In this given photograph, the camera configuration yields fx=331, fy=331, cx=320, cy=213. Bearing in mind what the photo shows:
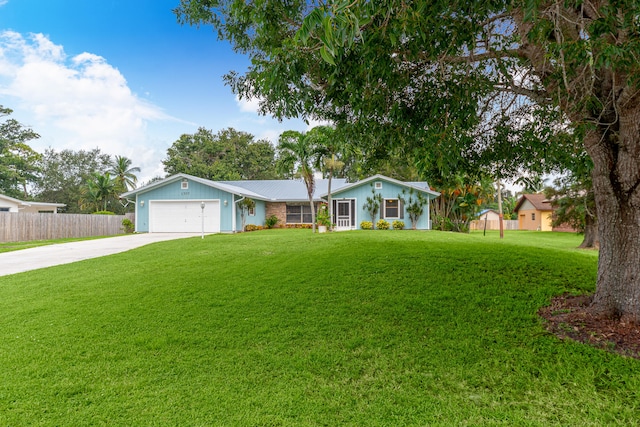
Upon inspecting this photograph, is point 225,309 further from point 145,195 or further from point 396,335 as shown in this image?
point 145,195

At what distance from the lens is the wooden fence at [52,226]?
52.3ft

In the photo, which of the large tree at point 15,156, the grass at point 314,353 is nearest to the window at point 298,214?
the grass at point 314,353

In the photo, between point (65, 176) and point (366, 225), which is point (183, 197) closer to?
point (366, 225)

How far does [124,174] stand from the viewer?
33.1 meters

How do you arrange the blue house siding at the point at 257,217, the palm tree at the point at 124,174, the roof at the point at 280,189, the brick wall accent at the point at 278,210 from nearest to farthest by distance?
the blue house siding at the point at 257,217, the roof at the point at 280,189, the brick wall accent at the point at 278,210, the palm tree at the point at 124,174

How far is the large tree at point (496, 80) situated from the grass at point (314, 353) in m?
1.46

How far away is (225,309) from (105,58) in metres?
14.1

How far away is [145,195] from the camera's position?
20.3 m

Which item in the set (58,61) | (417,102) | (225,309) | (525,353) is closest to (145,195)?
(58,61)

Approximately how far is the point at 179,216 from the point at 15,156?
71.1 ft

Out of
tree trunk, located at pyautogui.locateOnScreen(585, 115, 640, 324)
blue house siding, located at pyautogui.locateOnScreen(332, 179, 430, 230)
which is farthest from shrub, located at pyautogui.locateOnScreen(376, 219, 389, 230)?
tree trunk, located at pyautogui.locateOnScreen(585, 115, 640, 324)

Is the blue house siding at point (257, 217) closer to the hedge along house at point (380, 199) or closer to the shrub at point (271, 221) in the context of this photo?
the shrub at point (271, 221)

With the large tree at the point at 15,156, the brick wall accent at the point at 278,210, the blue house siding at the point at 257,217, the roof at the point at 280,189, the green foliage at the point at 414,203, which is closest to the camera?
the green foliage at the point at 414,203

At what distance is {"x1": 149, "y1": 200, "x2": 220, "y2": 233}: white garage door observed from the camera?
65.2 feet
